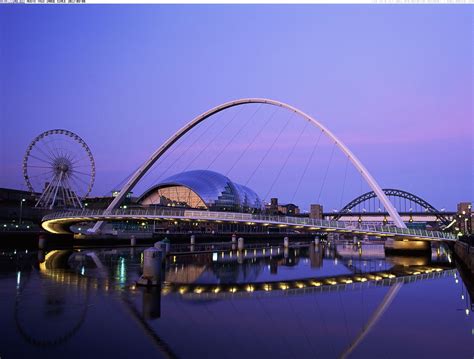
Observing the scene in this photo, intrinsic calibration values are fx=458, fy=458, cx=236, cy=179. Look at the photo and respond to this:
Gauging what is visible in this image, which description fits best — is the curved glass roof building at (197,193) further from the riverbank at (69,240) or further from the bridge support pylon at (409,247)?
the bridge support pylon at (409,247)

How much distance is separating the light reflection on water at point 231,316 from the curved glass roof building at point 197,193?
8417cm

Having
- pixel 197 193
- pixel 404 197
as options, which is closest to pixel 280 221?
pixel 197 193

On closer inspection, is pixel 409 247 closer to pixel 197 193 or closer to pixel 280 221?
pixel 280 221

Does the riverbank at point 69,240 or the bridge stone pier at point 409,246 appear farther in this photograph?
the riverbank at point 69,240

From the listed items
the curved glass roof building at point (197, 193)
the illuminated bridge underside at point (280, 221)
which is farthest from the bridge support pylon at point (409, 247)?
the curved glass roof building at point (197, 193)

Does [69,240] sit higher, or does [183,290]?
[69,240]

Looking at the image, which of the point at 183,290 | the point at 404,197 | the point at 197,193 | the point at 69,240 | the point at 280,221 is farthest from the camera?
the point at 404,197

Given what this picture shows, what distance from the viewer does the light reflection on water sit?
38.1 ft

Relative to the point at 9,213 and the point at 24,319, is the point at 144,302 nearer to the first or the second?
the point at 24,319

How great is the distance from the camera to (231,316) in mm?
15891

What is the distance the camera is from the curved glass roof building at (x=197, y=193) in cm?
11169

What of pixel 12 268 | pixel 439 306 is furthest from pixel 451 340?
pixel 12 268

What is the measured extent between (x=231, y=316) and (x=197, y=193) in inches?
3793

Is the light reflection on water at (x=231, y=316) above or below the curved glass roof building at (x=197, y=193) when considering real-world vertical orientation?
below
